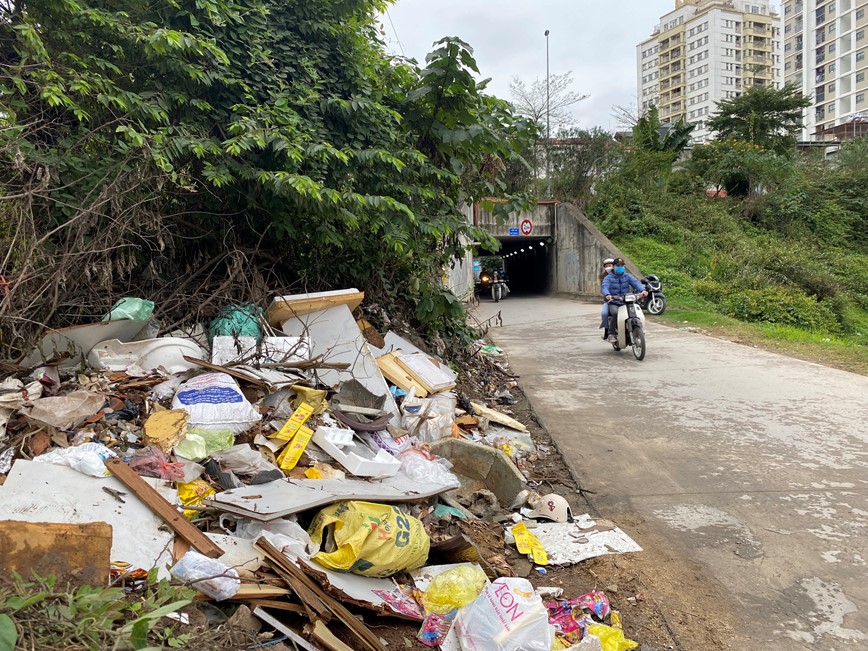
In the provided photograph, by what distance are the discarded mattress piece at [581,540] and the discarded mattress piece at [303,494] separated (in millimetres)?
726

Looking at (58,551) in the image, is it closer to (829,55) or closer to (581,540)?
(581,540)

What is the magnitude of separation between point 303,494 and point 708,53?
8612 cm

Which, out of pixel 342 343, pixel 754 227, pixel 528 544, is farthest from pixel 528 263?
pixel 528 544

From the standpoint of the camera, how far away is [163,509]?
111 inches

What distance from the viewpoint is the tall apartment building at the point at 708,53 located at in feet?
239

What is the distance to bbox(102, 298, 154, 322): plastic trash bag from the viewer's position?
183 inches

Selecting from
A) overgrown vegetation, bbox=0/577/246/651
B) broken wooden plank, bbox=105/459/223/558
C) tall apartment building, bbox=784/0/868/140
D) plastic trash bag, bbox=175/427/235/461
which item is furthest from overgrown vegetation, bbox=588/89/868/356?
tall apartment building, bbox=784/0/868/140

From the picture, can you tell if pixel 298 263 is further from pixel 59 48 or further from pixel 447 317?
pixel 59 48

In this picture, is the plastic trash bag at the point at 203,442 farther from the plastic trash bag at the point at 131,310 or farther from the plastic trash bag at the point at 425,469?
the plastic trash bag at the point at 131,310

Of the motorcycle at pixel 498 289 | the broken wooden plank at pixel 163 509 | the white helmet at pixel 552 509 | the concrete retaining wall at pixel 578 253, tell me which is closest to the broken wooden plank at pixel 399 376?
the white helmet at pixel 552 509

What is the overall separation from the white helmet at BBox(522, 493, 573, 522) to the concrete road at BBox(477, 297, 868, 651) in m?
0.36

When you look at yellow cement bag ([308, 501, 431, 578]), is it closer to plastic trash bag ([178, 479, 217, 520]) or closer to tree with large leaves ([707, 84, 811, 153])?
plastic trash bag ([178, 479, 217, 520])

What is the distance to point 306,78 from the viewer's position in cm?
588

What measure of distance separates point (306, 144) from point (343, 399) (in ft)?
7.55
